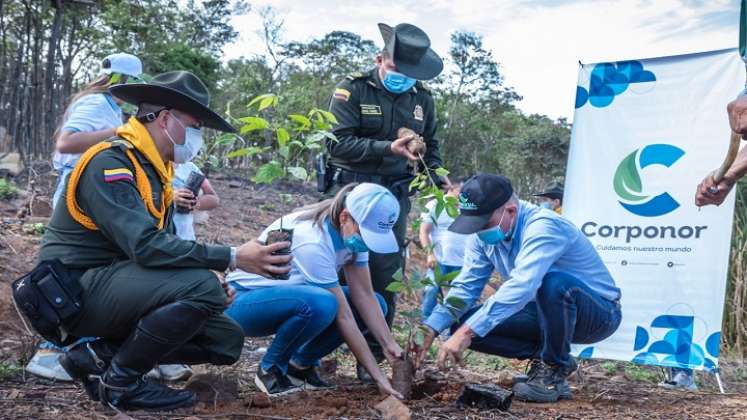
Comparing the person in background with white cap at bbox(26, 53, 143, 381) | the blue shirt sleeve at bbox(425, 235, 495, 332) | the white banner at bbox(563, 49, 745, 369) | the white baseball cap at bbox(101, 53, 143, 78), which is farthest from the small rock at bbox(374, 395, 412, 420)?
the white banner at bbox(563, 49, 745, 369)

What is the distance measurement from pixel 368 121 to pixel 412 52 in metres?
0.44

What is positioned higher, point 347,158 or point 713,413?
point 347,158

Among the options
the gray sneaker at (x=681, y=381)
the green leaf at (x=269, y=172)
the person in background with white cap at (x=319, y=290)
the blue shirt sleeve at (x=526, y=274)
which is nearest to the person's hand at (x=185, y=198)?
the person in background with white cap at (x=319, y=290)

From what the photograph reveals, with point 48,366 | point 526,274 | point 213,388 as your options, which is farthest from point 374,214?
point 48,366

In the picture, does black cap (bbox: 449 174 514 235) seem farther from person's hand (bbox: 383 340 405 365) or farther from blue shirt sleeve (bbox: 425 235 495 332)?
person's hand (bbox: 383 340 405 365)

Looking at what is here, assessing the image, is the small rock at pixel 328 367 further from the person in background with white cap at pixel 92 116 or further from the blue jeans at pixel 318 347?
the person in background with white cap at pixel 92 116

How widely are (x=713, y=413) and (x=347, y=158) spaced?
2141 mm

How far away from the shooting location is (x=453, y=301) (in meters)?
3.22

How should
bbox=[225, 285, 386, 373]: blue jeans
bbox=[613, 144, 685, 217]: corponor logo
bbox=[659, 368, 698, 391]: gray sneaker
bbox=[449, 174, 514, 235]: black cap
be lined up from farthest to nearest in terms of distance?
bbox=[613, 144, 685, 217]: corponor logo
bbox=[659, 368, 698, 391]: gray sneaker
bbox=[449, 174, 514, 235]: black cap
bbox=[225, 285, 386, 373]: blue jeans

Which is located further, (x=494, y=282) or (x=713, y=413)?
(x=494, y=282)

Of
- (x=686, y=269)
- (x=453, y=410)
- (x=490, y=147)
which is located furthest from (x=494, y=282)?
(x=490, y=147)

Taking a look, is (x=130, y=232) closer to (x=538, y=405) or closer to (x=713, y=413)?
(x=538, y=405)

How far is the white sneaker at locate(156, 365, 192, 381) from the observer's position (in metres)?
3.48

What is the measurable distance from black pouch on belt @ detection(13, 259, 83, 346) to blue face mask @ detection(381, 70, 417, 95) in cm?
207
